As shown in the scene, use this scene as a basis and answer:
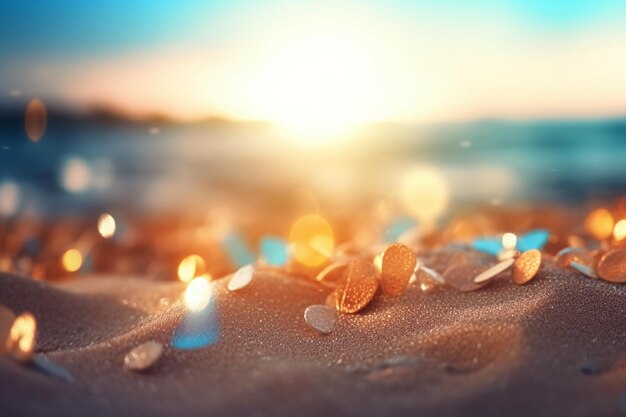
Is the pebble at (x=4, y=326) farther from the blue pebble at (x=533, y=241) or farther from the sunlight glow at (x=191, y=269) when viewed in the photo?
the blue pebble at (x=533, y=241)

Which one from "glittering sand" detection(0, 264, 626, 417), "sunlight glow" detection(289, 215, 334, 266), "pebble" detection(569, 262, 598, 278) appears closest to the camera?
"glittering sand" detection(0, 264, 626, 417)

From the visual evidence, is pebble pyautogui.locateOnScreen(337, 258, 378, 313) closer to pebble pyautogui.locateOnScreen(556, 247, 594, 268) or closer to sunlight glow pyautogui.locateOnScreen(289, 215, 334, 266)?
sunlight glow pyautogui.locateOnScreen(289, 215, 334, 266)

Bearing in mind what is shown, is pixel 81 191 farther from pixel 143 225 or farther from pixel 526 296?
pixel 526 296

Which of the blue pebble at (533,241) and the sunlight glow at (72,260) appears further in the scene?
the sunlight glow at (72,260)

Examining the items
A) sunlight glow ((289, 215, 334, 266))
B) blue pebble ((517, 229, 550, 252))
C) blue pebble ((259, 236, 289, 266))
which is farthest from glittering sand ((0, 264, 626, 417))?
blue pebble ((517, 229, 550, 252))

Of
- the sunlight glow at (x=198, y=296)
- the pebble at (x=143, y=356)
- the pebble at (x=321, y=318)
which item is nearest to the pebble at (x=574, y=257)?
the pebble at (x=321, y=318)

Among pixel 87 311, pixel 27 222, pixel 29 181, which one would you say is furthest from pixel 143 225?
pixel 29 181

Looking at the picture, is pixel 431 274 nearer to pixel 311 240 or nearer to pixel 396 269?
pixel 396 269

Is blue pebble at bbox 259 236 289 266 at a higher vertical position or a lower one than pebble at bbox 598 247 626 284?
higher
